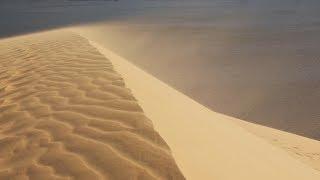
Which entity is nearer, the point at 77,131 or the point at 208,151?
the point at 208,151

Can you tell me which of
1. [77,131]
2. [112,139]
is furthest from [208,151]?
[77,131]

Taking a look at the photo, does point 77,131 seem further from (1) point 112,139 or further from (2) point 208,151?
(2) point 208,151

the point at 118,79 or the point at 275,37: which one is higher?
the point at 118,79

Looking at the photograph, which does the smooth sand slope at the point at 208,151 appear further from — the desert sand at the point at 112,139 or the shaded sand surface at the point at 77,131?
the shaded sand surface at the point at 77,131

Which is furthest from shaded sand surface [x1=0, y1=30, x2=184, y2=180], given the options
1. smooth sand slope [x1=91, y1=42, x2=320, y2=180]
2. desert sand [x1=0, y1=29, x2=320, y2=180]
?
smooth sand slope [x1=91, y1=42, x2=320, y2=180]

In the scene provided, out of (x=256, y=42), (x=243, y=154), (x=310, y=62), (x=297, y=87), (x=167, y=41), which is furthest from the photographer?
(x=167, y=41)

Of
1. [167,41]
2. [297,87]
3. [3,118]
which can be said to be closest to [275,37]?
[167,41]

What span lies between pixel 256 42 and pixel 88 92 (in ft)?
42.3

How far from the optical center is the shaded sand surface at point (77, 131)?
2.78 meters

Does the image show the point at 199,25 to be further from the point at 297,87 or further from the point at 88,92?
the point at 88,92

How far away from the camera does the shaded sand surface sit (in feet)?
9.11

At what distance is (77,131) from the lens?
3482 millimetres

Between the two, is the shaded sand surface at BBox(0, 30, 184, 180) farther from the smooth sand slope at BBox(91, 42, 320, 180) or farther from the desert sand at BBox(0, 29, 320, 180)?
the smooth sand slope at BBox(91, 42, 320, 180)

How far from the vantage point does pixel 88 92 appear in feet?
15.4
